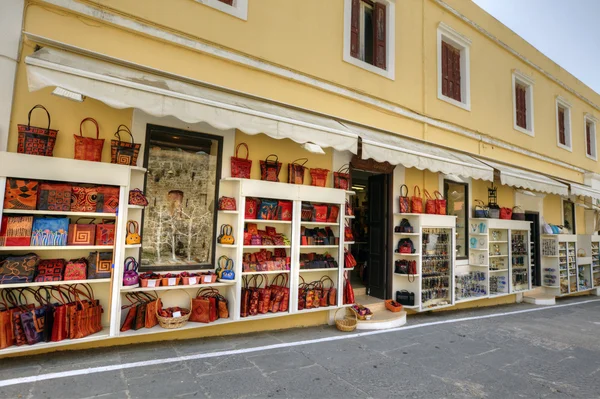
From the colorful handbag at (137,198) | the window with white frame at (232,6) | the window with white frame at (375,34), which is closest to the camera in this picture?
the colorful handbag at (137,198)

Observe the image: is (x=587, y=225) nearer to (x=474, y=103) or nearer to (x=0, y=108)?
(x=474, y=103)

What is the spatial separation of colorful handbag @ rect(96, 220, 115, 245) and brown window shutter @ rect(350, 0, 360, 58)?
5.61 metres

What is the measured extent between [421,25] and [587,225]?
1123 centimetres

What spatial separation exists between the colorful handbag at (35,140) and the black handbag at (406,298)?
6.52 metres

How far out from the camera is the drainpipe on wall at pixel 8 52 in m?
3.82

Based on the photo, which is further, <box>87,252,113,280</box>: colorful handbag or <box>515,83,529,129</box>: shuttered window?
<box>515,83,529,129</box>: shuttered window

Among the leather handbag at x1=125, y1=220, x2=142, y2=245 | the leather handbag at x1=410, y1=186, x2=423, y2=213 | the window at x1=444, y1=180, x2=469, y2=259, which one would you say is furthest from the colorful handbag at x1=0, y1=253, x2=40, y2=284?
the window at x1=444, y1=180, x2=469, y2=259

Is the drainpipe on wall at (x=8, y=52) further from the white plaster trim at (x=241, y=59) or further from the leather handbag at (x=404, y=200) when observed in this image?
the leather handbag at (x=404, y=200)

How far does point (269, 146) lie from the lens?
5.73 meters

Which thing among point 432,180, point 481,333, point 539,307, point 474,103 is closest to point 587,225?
point 539,307

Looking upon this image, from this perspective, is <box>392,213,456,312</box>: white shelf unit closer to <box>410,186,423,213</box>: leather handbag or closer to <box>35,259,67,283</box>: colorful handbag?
<box>410,186,423,213</box>: leather handbag

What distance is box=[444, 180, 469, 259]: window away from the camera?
340 inches

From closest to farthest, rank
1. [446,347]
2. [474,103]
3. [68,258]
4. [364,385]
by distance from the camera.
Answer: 1. [364,385]
2. [68,258]
3. [446,347]
4. [474,103]

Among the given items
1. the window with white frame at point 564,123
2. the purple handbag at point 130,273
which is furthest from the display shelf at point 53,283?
the window with white frame at point 564,123
